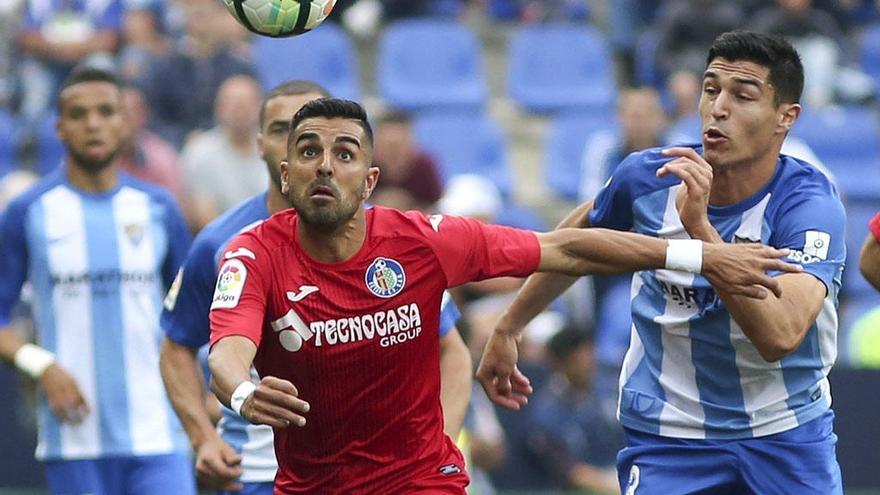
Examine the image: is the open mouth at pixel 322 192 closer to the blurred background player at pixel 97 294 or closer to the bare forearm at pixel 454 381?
the bare forearm at pixel 454 381

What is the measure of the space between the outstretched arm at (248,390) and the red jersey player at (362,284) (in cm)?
24

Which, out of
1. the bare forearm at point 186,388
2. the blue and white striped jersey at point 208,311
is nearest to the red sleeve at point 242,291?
the blue and white striped jersey at point 208,311

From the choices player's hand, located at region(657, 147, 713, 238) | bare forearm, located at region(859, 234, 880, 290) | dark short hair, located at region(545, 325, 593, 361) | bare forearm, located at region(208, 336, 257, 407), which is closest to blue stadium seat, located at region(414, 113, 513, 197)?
dark short hair, located at region(545, 325, 593, 361)

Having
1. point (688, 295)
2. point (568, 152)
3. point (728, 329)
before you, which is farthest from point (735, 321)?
point (568, 152)

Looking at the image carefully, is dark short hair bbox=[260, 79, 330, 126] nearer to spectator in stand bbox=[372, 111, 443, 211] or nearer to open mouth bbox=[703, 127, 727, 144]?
open mouth bbox=[703, 127, 727, 144]

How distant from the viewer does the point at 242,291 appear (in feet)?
18.3


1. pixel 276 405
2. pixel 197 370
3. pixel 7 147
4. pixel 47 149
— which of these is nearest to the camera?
pixel 276 405

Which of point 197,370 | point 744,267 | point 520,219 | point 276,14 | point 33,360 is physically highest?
point 276,14

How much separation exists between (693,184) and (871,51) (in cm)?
1044

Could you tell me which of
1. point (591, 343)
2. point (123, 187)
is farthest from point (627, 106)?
point (123, 187)

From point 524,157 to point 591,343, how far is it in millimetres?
4678

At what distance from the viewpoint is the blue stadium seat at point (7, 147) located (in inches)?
590

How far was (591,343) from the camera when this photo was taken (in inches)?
457

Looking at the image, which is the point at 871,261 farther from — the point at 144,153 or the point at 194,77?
the point at 194,77
